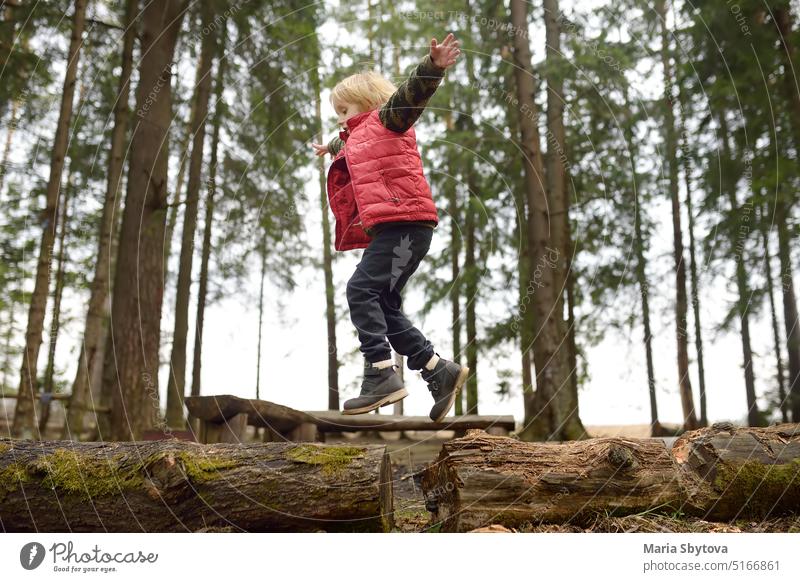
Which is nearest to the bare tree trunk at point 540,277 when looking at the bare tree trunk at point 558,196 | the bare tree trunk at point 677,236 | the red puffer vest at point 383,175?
the bare tree trunk at point 558,196

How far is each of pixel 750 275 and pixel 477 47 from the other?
482 cm

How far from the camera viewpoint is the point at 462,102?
1053 cm

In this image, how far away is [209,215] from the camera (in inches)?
324

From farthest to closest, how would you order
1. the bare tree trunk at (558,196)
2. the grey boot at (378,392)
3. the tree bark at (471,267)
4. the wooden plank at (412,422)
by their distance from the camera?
the tree bark at (471,267) → the bare tree trunk at (558,196) → the wooden plank at (412,422) → the grey boot at (378,392)

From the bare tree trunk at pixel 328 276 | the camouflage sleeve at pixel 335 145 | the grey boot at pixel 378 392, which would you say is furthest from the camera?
the bare tree trunk at pixel 328 276

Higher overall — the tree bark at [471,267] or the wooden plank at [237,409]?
the tree bark at [471,267]

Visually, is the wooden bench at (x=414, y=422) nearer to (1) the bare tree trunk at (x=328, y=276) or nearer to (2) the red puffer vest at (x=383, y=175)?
(1) the bare tree trunk at (x=328, y=276)

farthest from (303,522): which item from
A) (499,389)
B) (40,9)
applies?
(40,9)

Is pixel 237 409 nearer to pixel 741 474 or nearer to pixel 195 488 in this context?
pixel 195 488

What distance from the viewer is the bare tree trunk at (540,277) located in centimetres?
844

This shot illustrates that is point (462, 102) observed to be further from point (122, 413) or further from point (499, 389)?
point (122, 413)

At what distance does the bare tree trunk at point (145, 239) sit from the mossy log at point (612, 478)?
427 cm

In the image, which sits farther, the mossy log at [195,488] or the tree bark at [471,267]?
the tree bark at [471,267]

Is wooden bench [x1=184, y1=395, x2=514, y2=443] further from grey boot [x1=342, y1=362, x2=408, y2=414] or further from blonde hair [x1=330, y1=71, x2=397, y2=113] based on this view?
blonde hair [x1=330, y1=71, x2=397, y2=113]
